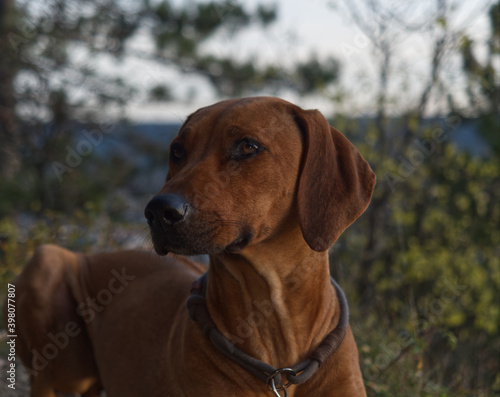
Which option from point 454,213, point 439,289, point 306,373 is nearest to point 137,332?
point 306,373

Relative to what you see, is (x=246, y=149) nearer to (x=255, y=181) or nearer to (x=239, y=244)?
(x=255, y=181)

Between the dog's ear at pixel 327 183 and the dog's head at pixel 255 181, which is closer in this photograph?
the dog's head at pixel 255 181

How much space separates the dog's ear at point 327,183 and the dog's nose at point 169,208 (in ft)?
1.75

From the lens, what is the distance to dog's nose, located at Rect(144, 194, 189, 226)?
7.16ft

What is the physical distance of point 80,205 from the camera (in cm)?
1134

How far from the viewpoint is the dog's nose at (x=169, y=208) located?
2.18 metres

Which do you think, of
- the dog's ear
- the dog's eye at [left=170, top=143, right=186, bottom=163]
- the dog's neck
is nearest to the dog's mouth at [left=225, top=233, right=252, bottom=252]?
the dog's neck

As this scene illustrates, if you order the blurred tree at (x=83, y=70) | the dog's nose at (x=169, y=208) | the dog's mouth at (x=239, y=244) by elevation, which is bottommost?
the blurred tree at (x=83, y=70)

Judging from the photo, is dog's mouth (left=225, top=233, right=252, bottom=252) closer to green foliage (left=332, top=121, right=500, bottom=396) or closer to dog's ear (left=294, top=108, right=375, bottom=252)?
dog's ear (left=294, top=108, right=375, bottom=252)

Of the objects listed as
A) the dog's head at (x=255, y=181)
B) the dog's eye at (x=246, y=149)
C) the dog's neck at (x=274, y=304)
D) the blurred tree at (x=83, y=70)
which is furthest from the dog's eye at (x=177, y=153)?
the blurred tree at (x=83, y=70)

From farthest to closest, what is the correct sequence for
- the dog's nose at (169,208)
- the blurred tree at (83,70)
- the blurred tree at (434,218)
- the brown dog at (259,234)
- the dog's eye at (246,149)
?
1. the blurred tree at (83,70)
2. the blurred tree at (434,218)
3. the dog's eye at (246,149)
4. the brown dog at (259,234)
5. the dog's nose at (169,208)

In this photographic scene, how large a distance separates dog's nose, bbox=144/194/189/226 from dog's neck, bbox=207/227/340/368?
40 centimetres

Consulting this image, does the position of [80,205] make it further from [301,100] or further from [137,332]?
[137,332]

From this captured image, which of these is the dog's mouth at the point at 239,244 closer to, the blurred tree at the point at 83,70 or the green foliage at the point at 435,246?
the green foliage at the point at 435,246
